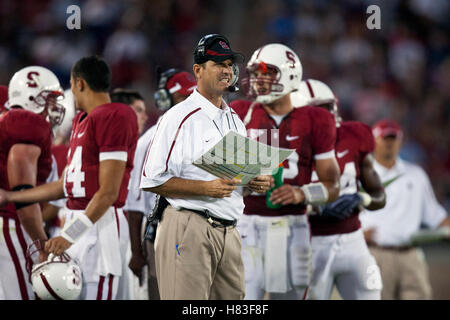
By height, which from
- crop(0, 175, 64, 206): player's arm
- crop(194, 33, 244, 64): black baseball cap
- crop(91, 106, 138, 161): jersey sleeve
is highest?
crop(194, 33, 244, 64): black baseball cap

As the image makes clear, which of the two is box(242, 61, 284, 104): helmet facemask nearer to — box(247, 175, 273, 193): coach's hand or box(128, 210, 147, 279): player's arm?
box(128, 210, 147, 279): player's arm

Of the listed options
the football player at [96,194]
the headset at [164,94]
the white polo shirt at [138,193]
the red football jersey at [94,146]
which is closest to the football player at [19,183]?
Answer: the football player at [96,194]

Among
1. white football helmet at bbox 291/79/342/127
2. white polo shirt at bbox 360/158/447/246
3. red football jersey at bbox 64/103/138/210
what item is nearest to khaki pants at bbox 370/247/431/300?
white polo shirt at bbox 360/158/447/246

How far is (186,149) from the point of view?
3.38m

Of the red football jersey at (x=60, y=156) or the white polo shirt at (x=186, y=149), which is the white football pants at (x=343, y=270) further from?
the red football jersey at (x=60, y=156)

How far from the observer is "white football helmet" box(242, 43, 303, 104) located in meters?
4.73

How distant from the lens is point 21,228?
4.39 m

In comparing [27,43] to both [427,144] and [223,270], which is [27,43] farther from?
[223,270]

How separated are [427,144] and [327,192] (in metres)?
6.50

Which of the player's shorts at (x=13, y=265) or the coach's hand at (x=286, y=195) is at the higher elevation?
the coach's hand at (x=286, y=195)

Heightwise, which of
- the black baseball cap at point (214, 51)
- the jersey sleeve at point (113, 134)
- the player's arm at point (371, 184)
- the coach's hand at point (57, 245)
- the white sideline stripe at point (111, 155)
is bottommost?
the coach's hand at point (57, 245)

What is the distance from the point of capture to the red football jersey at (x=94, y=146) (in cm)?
412

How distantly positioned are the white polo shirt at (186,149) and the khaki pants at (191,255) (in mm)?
81

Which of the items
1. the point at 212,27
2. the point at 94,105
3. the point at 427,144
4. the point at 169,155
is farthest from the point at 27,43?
the point at 169,155
